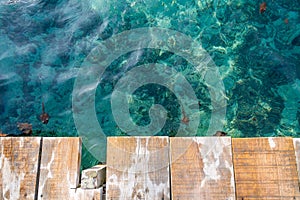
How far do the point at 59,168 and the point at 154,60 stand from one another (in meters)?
2.64

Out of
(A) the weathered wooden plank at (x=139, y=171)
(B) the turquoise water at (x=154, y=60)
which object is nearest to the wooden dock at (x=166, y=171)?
(A) the weathered wooden plank at (x=139, y=171)

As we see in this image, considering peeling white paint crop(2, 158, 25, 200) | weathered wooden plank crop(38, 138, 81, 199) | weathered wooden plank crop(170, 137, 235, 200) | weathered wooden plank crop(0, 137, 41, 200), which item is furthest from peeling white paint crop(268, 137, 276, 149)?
peeling white paint crop(2, 158, 25, 200)

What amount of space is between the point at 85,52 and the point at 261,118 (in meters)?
2.97

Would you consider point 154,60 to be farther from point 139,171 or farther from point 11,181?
point 11,181

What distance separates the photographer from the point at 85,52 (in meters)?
5.07

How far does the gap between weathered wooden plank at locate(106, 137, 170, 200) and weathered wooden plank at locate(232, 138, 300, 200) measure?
2.17ft

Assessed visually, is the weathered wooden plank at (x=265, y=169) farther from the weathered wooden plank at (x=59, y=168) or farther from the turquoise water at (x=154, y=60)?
the turquoise water at (x=154, y=60)

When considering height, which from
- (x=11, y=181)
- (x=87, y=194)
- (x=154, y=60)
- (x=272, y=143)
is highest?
(x=154, y=60)

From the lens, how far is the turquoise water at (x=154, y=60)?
14.9 ft

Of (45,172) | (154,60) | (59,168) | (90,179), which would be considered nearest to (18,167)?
(45,172)

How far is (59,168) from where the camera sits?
9.35ft

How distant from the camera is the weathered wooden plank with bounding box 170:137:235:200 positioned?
2717 mm

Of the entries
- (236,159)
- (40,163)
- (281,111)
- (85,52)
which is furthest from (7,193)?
(281,111)

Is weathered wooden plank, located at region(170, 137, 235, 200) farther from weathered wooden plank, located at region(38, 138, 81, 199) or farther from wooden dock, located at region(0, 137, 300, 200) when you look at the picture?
weathered wooden plank, located at region(38, 138, 81, 199)
